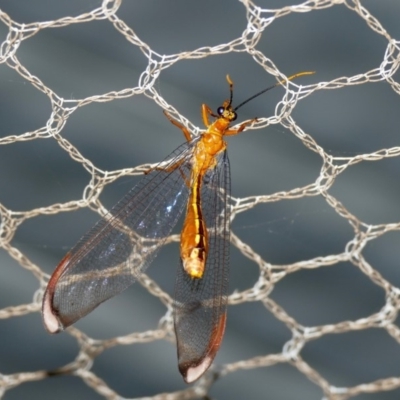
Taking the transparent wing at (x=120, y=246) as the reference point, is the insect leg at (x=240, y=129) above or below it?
above

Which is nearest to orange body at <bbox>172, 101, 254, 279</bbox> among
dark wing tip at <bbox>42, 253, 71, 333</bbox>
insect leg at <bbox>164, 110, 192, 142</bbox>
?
insect leg at <bbox>164, 110, 192, 142</bbox>

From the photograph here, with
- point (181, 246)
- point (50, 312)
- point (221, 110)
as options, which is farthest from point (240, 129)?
point (50, 312)

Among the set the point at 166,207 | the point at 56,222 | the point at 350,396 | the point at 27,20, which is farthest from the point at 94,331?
A: the point at 27,20

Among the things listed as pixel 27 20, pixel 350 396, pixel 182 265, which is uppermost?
pixel 27 20

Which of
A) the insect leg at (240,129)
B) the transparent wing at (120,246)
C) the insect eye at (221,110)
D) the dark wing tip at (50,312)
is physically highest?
the insect eye at (221,110)

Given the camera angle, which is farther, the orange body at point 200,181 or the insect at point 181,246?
the orange body at point 200,181

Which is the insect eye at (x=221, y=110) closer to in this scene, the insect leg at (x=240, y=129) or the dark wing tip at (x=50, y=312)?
the insect leg at (x=240, y=129)

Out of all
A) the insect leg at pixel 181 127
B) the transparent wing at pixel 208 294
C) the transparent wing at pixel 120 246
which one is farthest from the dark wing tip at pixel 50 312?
the insect leg at pixel 181 127

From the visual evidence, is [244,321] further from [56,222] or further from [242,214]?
[56,222]
